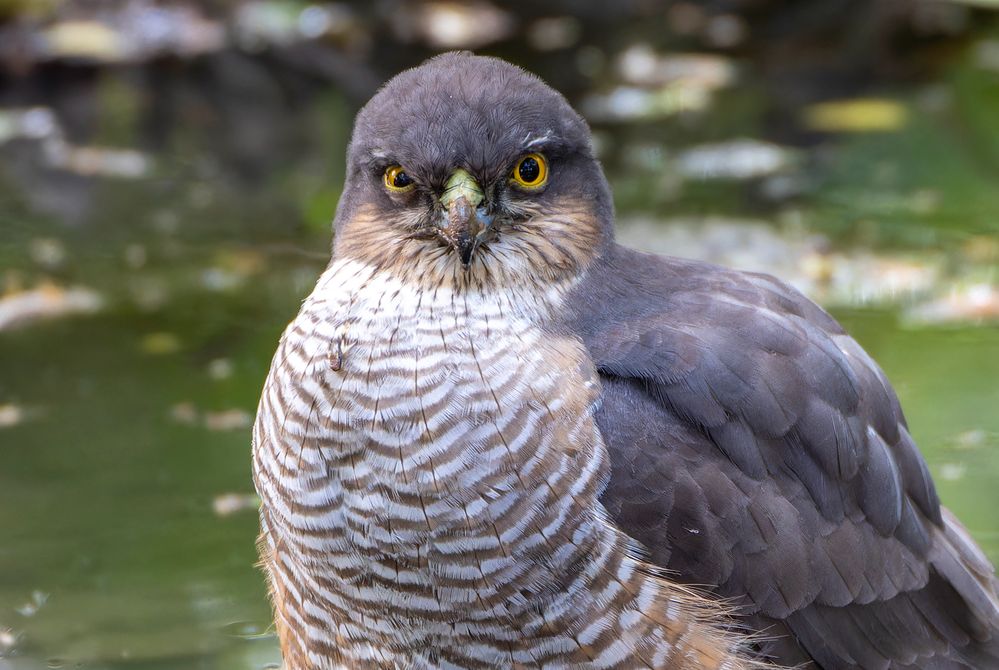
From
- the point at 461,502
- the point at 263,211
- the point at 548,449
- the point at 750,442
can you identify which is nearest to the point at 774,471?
the point at 750,442

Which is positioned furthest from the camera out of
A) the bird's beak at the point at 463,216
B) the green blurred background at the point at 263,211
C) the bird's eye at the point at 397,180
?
the green blurred background at the point at 263,211

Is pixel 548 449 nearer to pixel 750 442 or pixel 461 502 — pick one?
pixel 461 502

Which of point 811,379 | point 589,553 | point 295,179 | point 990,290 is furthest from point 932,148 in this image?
point 589,553

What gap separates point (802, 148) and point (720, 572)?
5.87 metres

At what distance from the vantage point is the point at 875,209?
7836 mm

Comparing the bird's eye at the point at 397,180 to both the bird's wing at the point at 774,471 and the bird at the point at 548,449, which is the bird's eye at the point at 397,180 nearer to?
the bird at the point at 548,449

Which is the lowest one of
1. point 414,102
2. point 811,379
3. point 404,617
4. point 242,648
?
point 242,648

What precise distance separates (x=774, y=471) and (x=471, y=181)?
3.35 feet

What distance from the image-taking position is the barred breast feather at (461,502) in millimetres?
3248

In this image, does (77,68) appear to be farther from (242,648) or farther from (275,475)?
(275,475)

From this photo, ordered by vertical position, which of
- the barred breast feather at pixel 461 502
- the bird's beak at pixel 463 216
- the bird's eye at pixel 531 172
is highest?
the bird's eye at pixel 531 172

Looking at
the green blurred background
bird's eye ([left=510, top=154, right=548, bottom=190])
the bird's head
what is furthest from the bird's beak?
the green blurred background

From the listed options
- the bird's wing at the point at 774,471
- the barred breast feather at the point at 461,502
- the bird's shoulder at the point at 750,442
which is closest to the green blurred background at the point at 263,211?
the barred breast feather at the point at 461,502

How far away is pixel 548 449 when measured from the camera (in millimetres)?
3281
